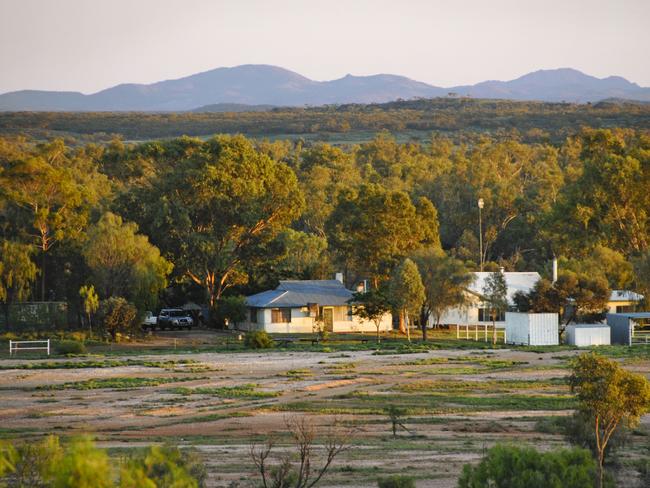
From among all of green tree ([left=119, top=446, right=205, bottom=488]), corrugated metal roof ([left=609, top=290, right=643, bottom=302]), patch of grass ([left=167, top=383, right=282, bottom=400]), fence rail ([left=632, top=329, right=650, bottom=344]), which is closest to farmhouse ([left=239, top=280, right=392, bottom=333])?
corrugated metal roof ([left=609, top=290, right=643, bottom=302])

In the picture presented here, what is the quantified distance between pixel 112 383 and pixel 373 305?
2200cm

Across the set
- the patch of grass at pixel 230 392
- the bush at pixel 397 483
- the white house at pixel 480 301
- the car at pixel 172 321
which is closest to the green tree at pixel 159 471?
the bush at pixel 397 483

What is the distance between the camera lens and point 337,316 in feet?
218

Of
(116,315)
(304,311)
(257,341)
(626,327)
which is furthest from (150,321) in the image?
(626,327)

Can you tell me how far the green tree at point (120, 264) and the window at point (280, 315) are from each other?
689 cm

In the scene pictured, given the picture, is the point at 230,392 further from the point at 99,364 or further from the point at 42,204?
the point at 42,204

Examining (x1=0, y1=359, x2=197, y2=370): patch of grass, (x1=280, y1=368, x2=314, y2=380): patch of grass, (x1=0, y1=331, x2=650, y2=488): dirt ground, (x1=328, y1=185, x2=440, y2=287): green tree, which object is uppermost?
(x1=328, y1=185, x2=440, y2=287): green tree

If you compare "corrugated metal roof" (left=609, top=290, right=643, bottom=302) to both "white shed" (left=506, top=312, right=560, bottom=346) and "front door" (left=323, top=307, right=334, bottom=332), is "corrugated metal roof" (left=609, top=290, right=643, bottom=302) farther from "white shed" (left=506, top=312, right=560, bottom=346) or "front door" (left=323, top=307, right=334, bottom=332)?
"front door" (left=323, top=307, right=334, bottom=332)

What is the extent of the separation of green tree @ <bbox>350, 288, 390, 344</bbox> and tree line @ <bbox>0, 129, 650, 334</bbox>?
1.74m

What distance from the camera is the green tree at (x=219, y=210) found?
68.0m

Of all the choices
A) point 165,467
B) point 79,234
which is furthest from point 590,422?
point 79,234

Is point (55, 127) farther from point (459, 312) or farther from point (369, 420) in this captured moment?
point (369, 420)

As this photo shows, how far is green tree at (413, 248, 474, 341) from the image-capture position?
61.0m

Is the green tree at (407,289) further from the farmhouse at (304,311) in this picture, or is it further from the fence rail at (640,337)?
the fence rail at (640,337)
